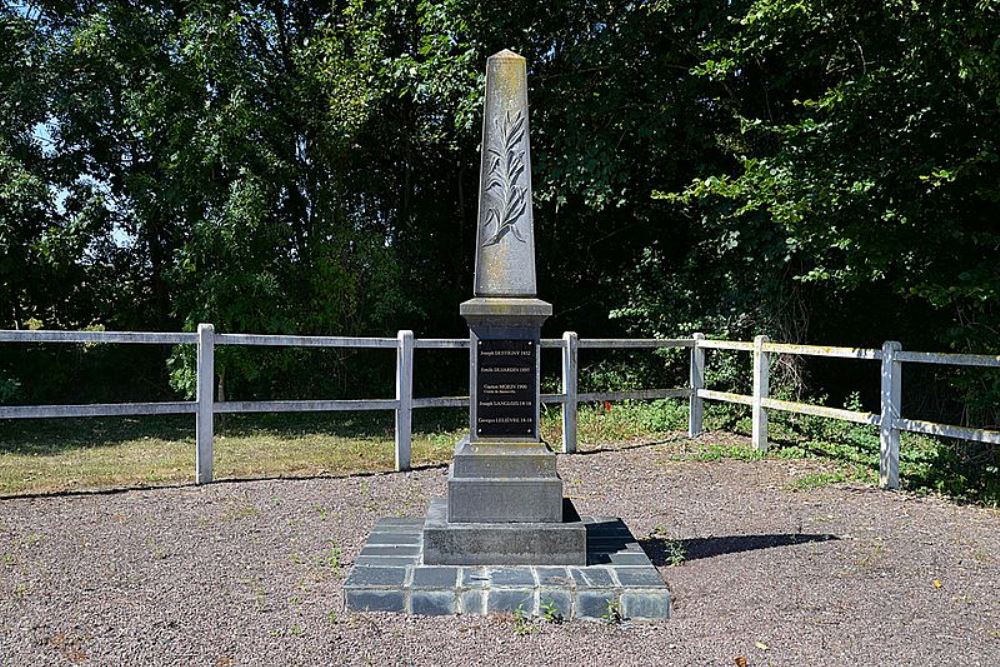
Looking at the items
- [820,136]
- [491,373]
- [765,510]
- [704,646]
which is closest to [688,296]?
[820,136]

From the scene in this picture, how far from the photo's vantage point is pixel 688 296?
13148mm

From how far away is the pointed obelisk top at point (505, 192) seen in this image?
5.46 metres

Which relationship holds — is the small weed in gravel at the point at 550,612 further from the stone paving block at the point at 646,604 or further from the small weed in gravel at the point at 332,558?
the small weed in gravel at the point at 332,558

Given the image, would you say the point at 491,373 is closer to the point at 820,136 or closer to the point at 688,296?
the point at 820,136

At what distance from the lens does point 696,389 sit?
11.6m

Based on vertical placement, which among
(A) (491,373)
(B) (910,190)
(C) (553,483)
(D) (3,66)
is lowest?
(C) (553,483)

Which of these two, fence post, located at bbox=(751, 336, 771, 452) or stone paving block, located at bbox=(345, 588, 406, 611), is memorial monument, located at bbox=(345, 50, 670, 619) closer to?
stone paving block, located at bbox=(345, 588, 406, 611)

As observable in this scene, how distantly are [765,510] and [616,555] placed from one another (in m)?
2.64

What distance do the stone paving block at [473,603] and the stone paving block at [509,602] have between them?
3cm

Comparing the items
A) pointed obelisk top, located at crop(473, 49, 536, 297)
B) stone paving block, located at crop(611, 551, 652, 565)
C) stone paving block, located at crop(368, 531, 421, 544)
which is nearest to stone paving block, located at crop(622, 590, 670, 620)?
stone paving block, located at crop(611, 551, 652, 565)

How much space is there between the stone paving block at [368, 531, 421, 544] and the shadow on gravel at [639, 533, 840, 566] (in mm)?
1570

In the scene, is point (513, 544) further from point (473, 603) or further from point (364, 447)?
point (364, 447)

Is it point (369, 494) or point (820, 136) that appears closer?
point (369, 494)

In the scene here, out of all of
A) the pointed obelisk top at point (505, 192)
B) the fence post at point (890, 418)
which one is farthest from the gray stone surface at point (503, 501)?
the fence post at point (890, 418)
